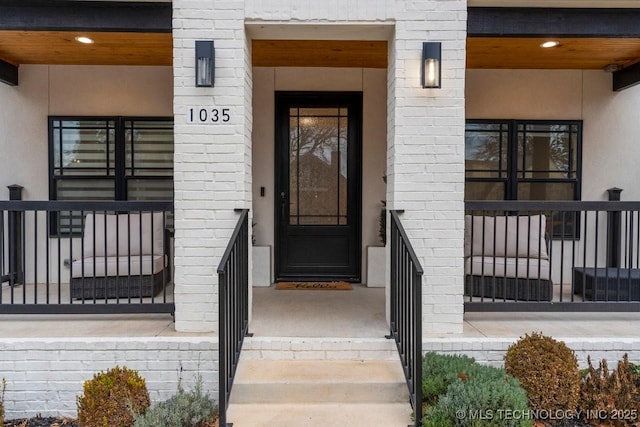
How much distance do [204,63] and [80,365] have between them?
234 cm

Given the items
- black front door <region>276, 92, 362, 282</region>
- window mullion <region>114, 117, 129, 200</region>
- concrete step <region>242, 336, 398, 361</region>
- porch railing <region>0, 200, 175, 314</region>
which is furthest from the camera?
black front door <region>276, 92, 362, 282</region>

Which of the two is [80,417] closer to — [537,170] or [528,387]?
[528,387]

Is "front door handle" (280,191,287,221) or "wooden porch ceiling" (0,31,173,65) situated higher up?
"wooden porch ceiling" (0,31,173,65)

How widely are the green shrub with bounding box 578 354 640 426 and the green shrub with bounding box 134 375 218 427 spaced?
2410mm

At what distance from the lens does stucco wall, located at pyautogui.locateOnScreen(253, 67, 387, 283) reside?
5324 mm

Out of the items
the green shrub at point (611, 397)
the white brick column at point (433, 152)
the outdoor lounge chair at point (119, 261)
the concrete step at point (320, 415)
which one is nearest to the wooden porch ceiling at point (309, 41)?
the white brick column at point (433, 152)

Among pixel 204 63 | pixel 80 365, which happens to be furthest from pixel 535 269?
pixel 80 365

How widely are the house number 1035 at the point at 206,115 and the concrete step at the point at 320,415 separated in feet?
6.66

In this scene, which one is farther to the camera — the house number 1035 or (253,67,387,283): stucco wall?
(253,67,387,283): stucco wall

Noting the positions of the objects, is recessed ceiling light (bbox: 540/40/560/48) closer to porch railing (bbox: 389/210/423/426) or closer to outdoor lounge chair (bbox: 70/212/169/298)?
porch railing (bbox: 389/210/423/426)

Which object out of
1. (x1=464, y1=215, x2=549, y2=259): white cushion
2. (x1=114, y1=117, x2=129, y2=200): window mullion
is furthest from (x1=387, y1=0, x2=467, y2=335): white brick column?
(x1=114, y1=117, x2=129, y2=200): window mullion

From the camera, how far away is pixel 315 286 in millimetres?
5055

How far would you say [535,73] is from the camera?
534cm

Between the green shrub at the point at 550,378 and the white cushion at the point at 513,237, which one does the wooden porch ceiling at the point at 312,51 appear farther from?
the green shrub at the point at 550,378
